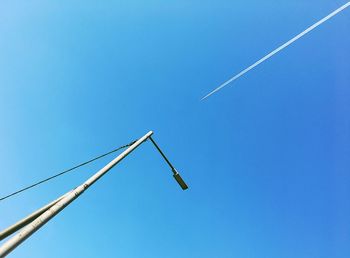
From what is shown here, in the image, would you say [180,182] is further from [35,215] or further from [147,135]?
[35,215]

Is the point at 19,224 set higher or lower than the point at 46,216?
higher

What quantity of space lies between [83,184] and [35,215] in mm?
942

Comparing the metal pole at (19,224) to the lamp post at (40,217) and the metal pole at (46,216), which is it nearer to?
the lamp post at (40,217)

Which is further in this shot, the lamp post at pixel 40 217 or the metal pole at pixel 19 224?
the metal pole at pixel 19 224

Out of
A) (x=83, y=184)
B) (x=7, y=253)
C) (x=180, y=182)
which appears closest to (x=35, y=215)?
(x=83, y=184)

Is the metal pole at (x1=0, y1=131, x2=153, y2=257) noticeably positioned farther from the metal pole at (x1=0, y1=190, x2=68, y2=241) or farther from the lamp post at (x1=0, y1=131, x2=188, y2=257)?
the metal pole at (x1=0, y1=190, x2=68, y2=241)

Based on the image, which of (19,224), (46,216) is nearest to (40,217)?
(46,216)

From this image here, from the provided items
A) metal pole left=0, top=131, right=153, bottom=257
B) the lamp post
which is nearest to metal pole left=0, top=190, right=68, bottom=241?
the lamp post

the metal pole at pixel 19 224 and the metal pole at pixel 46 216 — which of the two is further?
the metal pole at pixel 19 224

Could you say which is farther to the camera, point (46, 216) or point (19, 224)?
point (19, 224)

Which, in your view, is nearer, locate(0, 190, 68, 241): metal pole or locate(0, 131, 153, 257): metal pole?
locate(0, 131, 153, 257): metal pole

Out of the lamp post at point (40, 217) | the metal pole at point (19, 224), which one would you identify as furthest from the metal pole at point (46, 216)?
the metal pole at point (19, 224)

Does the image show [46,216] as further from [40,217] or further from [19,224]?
[19,224]

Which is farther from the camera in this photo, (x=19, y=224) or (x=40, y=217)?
(x=19, y=224)
